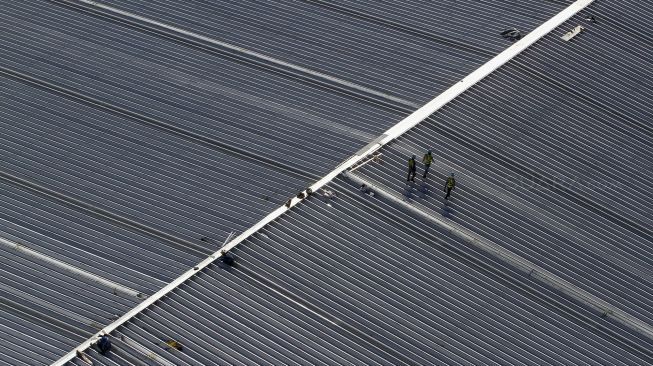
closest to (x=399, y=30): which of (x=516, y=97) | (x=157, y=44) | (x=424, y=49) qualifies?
(x=424, y=49)

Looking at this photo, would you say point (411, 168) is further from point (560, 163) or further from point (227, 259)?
point (227, 259)

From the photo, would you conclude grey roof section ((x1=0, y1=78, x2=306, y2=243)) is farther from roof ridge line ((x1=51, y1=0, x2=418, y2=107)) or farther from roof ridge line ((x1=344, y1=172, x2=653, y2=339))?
roof ridge line ((x1=51, y1=0, x2=418, y2=107))

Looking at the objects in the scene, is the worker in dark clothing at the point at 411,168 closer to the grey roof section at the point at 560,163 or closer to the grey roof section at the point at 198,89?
the grey roof section at the point at 560,163

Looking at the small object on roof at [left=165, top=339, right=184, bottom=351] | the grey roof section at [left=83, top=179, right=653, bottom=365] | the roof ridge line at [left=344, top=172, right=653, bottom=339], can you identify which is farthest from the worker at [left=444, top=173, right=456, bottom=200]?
the small object on roof at [left=165, top=339, right=184, bottom=351]

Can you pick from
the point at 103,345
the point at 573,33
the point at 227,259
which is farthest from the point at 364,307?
the point at 573,33

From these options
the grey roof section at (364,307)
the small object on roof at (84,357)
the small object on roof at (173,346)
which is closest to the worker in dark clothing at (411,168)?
the grey roof section at (364,307)

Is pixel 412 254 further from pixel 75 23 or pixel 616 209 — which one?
pixel 75 23
